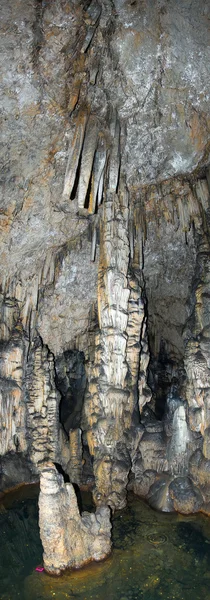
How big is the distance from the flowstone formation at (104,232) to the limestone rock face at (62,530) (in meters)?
1.98

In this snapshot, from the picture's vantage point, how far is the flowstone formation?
618cm

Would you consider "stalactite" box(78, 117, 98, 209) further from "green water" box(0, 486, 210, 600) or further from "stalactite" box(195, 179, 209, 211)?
"green water" box(0, 486, 210, 600)

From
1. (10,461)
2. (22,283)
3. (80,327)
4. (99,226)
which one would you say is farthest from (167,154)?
(10,461)

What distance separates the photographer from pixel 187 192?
902 centimetres

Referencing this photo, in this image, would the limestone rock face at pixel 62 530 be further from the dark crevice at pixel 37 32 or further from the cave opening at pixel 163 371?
the cave opening at pixel 163 371

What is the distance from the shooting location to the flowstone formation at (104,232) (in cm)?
618

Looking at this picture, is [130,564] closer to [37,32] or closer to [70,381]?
[70,381]

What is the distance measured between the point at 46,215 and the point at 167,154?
245 centimetres

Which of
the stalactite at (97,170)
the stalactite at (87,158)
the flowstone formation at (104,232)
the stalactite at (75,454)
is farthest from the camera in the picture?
the stalactite at (75,454)

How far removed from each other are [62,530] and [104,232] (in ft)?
15.7

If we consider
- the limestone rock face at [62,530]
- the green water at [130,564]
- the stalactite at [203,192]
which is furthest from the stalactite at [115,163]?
the green water at [130,564]

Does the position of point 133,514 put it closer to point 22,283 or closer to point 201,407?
point 201,407

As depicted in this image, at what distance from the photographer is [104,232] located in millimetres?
8305

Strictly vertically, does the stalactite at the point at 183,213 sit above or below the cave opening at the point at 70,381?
above
